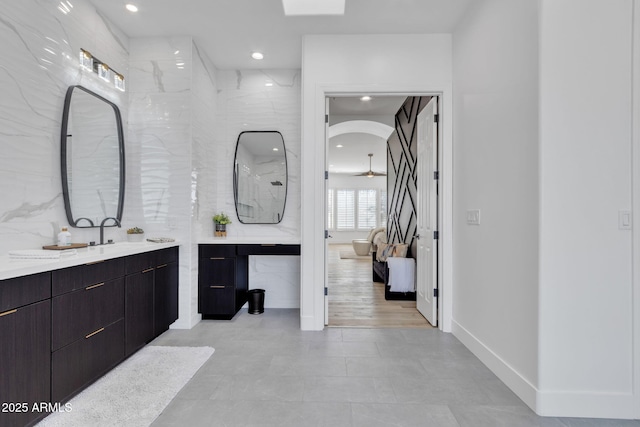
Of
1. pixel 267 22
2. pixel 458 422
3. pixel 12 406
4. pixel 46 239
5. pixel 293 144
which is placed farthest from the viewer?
pixel 293 144

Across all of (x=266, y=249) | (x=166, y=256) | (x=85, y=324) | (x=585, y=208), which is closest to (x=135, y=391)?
(x=85, y=324)

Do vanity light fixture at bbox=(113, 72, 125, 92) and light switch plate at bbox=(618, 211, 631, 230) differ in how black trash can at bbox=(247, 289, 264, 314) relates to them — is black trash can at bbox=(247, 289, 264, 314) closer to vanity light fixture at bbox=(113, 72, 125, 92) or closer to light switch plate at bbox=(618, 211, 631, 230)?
vanity light fixture at bbox=(113, 72, 125, 92)

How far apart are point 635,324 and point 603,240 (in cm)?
51

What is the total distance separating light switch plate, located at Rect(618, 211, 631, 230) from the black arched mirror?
3.21m

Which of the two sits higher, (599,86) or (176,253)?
(599,86)

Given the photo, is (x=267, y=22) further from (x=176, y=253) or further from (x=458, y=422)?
(x=458, y=422)

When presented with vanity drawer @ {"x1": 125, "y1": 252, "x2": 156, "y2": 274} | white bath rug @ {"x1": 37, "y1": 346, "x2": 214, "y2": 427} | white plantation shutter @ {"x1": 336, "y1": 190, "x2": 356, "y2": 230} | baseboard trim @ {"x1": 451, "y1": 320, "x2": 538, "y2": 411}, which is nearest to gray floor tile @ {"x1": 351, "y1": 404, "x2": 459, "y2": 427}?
baseboard trim @ {"x1": 451, "y1": 320, "x2": 538, "y2": 411}

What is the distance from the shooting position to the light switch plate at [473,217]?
2.87m

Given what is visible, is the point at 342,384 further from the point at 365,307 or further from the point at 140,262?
the point at 365,307

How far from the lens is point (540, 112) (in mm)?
2033

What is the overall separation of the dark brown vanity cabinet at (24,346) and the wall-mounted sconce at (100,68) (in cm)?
199

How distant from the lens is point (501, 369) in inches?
95.3

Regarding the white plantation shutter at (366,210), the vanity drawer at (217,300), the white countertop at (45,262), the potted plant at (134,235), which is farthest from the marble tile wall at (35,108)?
the white plantation shutter at (366,210)

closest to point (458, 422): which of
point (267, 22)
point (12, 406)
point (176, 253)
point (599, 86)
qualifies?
point (599, 86)
